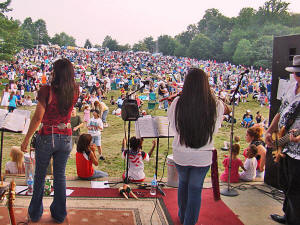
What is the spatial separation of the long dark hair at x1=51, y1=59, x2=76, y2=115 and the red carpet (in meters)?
1.55

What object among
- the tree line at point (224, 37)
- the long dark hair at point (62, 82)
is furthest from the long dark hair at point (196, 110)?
the tree line at point (224, 37)

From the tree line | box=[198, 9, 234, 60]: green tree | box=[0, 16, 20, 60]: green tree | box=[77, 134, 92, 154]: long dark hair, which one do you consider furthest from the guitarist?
box=[198, 9, 234, 60]: green tree

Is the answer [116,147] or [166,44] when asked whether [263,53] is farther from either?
[116,147]

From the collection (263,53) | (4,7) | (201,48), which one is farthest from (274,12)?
(4,7)

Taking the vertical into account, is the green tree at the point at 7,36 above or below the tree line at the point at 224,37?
below

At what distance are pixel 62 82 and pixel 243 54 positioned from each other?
52.1m

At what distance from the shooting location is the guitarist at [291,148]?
2.89m

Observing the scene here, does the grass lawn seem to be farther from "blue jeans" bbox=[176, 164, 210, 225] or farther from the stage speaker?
the stage speaker

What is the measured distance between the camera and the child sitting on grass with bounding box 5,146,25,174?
4711 millimetres

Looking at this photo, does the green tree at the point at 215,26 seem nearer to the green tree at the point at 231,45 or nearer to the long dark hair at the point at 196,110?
the green tree at the point at 231,45

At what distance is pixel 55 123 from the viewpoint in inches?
112

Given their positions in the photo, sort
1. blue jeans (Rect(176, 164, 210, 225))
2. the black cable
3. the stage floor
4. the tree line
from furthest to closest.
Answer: the tree line, the black cable, the stage floor, blue jeans (Rect(176, 164, 210, 225))

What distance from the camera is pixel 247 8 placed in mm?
75500

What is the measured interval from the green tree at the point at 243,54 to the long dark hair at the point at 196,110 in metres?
50.6
